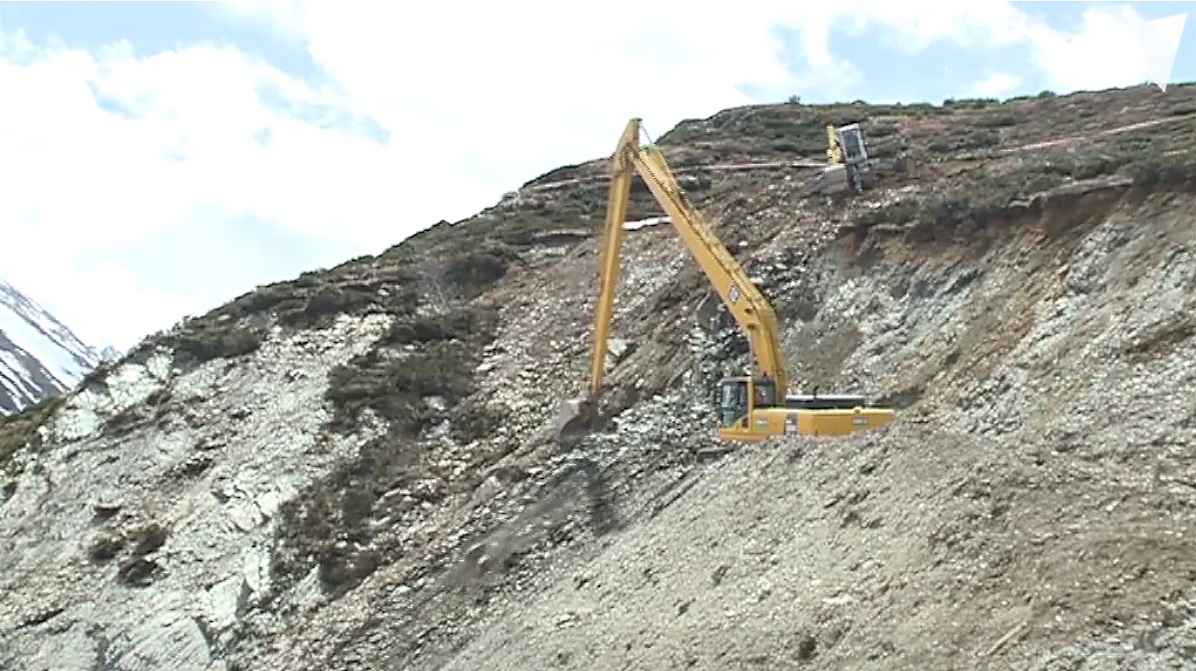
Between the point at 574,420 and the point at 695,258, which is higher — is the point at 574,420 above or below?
below

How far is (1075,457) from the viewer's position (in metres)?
17.2

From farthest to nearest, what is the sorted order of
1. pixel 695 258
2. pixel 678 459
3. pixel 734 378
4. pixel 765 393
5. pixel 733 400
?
1. pixel 695 258
2. pixel 678 459
3. pixel 734 378
4. pixel 733 400
5. pixel 765 393

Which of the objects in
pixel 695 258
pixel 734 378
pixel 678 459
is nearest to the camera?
pixel 734 378

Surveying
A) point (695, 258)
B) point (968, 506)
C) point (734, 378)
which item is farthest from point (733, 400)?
point (968, 506)

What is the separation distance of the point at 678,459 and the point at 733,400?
1520 mm

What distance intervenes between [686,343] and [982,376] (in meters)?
8.31

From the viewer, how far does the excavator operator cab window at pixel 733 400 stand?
23.0 metres

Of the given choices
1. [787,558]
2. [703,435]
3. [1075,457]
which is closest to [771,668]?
[787,558]

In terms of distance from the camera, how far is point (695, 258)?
26.2 meters

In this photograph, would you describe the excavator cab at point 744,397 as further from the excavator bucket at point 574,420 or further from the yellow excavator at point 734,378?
the excavator bucket at point 574,420

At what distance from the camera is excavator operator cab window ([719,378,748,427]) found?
75.4 feet

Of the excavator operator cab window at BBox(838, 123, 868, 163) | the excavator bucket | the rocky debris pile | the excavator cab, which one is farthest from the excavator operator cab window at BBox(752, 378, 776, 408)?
the excavator operator cab window at BBox(838, 123, 868, 163)

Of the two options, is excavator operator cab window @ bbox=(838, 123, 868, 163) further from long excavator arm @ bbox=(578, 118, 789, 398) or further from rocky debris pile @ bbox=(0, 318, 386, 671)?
rocky debris pile @ bbox=(0, 318, 386, 671)

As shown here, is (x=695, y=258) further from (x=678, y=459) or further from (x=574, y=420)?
(x=678, y=459)
